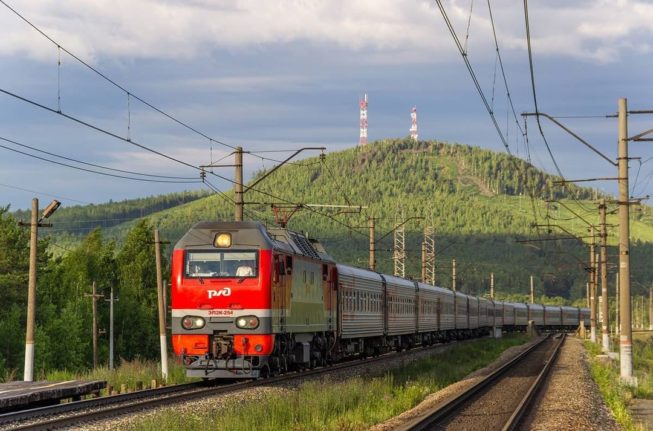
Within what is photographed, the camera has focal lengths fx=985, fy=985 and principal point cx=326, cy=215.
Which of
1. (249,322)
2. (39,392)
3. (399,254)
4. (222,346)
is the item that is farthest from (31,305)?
(399,254)

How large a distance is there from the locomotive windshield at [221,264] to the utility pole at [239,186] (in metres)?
7.30

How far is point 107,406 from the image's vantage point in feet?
69.6

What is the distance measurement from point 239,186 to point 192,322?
32.1ft

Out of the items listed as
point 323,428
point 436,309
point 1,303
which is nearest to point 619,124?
point 323,428

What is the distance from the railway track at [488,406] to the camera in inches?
747

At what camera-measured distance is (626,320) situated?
30828mm

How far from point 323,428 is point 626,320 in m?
16.1

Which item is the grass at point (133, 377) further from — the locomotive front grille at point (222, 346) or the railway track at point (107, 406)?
the locomotive front grille at point (222, 346)

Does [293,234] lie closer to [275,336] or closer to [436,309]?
[275,336]

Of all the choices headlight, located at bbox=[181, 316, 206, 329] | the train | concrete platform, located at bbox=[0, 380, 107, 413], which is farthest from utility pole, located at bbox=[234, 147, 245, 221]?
concrete platform, located at bbox=[0, 380, 107, 413]

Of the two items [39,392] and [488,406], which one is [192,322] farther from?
[488,406]

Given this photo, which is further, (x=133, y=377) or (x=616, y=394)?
(x=133, y=377)

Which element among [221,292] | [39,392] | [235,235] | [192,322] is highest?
[235,235]

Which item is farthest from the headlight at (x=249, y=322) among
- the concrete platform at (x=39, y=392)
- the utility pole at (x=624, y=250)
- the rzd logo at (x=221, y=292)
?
the utility pole at (x=624, y=250)
